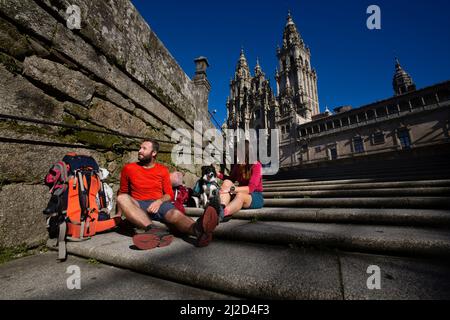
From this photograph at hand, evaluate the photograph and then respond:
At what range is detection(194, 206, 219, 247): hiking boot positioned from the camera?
201 centimetres

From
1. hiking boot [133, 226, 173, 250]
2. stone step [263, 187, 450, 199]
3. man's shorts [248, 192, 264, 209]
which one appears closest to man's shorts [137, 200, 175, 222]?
hiking boot [133, 226, 173, 250]

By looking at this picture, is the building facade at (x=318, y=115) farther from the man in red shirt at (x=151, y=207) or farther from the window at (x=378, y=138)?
the man in red shirt at (x=151, y=207)

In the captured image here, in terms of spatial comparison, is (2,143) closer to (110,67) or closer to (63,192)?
(63,192)

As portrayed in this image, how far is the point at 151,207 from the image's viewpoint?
2.51m

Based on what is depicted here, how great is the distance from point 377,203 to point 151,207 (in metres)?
3.03

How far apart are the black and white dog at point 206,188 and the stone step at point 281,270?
177 cm

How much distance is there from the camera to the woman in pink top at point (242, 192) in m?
3.04

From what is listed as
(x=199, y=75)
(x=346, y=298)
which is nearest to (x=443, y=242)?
(x=346, y=298)

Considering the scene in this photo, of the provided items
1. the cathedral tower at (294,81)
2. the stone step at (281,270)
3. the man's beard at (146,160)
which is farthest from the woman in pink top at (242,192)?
the cathedral tower at (294,81)

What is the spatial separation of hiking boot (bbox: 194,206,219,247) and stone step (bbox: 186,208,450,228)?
92 cm

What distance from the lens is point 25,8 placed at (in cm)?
220

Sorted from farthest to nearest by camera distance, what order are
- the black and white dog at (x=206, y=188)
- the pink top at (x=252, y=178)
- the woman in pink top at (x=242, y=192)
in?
the black and white dog at (x=206, y=188)
the pink top at (x=252, y=178)
the woman in pink top at (x=242, y=192)

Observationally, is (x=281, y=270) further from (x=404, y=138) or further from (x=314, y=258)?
(x=404, y=138)

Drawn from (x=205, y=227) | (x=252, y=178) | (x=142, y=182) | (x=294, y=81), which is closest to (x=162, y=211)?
(x=142, y=182)
